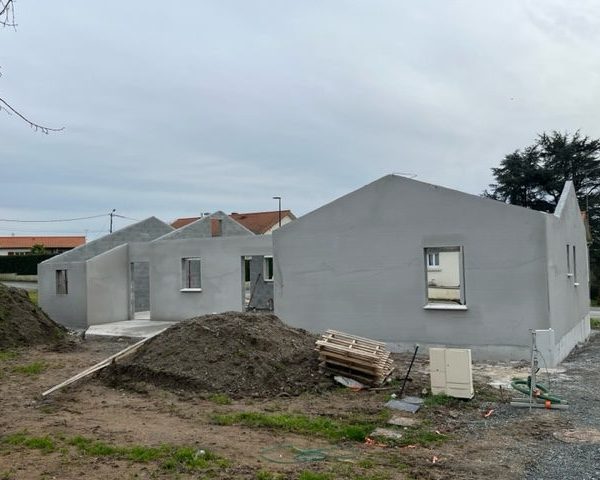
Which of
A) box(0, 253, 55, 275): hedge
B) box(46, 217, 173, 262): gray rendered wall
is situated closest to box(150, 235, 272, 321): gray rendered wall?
box(46, 217, 173, 262): gray rendered wall

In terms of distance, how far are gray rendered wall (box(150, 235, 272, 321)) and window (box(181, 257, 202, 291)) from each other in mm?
168

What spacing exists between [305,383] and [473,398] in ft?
9.07

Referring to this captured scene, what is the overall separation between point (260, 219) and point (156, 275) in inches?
1347

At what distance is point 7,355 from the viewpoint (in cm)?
1448

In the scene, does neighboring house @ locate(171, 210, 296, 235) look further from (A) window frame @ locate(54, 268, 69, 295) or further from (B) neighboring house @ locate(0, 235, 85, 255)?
(A) window frame @ locate(54, 268, 69, 295)

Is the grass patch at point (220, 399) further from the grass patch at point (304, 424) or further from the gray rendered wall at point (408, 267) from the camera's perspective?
the gray rendered wall at point (408, 267)

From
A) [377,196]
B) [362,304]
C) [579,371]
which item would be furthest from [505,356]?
[377,196]

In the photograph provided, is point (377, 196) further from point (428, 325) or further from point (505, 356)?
point (505, 356)

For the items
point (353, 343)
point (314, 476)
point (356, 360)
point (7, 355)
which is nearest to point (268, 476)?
point (314, 476)

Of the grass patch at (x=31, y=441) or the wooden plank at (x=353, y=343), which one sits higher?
the wooden plank at (x=353, y=343)

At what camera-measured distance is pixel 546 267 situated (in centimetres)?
1162

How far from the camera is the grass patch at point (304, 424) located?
6.89 m

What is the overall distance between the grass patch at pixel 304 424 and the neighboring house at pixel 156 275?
10.4m

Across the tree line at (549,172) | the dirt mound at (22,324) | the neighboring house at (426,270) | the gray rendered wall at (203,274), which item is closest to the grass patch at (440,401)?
the neighboring house at (426,270)
